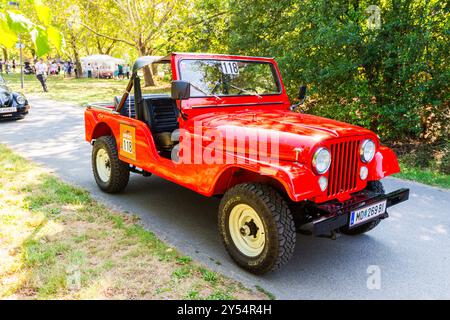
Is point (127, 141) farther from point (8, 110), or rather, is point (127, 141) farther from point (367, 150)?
point (8, 110)

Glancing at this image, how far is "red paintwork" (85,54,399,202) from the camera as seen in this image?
9.75ft

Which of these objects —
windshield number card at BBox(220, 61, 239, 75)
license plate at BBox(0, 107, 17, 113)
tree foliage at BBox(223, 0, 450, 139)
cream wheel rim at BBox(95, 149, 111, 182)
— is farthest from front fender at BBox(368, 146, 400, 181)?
license plate at BBox(0, 107, 17, 113)

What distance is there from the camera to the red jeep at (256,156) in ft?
9.91

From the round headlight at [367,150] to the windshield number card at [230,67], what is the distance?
177 cm

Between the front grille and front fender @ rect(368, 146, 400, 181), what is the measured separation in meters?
0.30

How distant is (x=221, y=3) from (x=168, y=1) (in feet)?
24.5

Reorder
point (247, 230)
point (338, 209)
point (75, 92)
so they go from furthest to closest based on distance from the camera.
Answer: point (75, 92), point (247, 230), point (338, 209)

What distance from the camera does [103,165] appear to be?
17.6ft

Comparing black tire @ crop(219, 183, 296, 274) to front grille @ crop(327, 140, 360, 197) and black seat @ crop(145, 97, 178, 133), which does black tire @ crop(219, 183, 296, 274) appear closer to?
front grille @ crop(327, 140, 360, 197)

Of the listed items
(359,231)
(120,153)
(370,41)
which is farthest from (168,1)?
(359,231)

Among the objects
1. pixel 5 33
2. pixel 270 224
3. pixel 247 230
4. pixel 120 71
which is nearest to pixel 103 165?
pixel 247 230

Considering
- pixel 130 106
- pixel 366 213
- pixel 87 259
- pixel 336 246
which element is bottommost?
pixel 336 246

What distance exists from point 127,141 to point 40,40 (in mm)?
3105

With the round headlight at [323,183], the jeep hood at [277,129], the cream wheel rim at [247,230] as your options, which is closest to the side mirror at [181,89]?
the jeep hood at [277,129]
